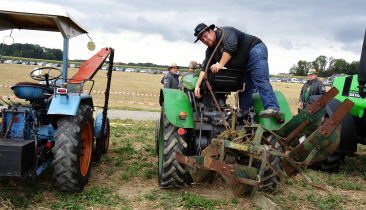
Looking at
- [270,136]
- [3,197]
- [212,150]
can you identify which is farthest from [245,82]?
[3,197]

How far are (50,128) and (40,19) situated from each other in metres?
1.64

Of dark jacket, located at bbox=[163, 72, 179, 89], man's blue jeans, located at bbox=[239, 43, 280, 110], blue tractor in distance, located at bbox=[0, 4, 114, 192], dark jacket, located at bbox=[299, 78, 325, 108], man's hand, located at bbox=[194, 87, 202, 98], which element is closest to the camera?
blue tractor in distance, located at bbox=[0, 4, 114, 192]

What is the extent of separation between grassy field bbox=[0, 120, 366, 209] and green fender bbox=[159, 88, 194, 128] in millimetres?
823

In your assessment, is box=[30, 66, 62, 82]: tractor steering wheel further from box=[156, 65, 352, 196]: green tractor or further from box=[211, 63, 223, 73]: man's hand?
box=[211, 63, 223, 73]: man's hand

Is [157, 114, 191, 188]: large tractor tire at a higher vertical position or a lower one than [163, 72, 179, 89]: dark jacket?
lower

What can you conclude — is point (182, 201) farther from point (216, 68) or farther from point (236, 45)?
point (236, 45)

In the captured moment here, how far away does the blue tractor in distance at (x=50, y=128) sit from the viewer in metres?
3.89

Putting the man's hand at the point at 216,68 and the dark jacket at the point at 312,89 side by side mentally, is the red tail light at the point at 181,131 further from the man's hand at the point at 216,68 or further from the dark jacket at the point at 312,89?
the dark jacket at the point at 312,89

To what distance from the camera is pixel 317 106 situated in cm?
403

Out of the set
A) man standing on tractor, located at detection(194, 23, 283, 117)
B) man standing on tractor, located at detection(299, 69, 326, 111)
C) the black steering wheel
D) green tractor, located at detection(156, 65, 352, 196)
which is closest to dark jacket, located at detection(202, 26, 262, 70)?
man standing on tractor, located at detection(194, 23, 283, 117)

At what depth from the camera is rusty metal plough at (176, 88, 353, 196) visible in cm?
356

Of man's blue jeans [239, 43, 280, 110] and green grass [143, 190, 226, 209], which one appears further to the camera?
man's blue jeans [239, 43, 280, 110]

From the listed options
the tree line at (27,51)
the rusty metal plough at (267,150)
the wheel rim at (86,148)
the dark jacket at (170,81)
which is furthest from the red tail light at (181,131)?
the dark jacket at (170,81)

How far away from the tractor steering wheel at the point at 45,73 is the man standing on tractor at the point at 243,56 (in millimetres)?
1866
